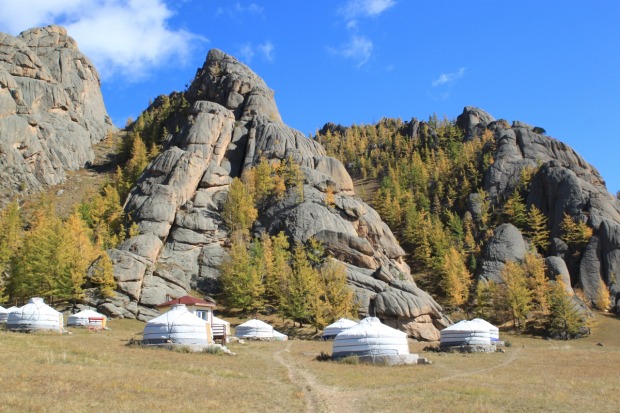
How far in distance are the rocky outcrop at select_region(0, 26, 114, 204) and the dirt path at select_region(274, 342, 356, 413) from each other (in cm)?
9085

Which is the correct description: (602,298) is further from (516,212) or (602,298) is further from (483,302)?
(516,212)

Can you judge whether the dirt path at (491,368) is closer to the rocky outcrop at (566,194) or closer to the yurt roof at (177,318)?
the yurt roof at (177,318)

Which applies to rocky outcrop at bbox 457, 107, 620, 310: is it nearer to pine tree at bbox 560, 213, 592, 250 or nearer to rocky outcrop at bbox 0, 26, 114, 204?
pine tree at bbox 560, 213, 592, 250

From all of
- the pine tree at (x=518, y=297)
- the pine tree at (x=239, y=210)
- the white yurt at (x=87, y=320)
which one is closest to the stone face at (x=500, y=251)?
the pine tree at (x=518, y=297)

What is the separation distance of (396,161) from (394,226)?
51.3 metres

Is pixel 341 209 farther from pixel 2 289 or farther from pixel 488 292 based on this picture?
pixel 2 289

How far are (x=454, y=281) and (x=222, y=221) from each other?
36.6 m

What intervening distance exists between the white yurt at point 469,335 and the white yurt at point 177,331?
22406 millimetres

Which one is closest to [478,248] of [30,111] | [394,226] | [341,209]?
[394,226]

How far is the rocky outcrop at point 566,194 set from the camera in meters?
85.1

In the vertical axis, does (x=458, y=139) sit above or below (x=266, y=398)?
above

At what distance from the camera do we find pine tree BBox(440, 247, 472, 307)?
77750mm

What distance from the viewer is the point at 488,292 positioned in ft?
255

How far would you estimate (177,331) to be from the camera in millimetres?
36875
